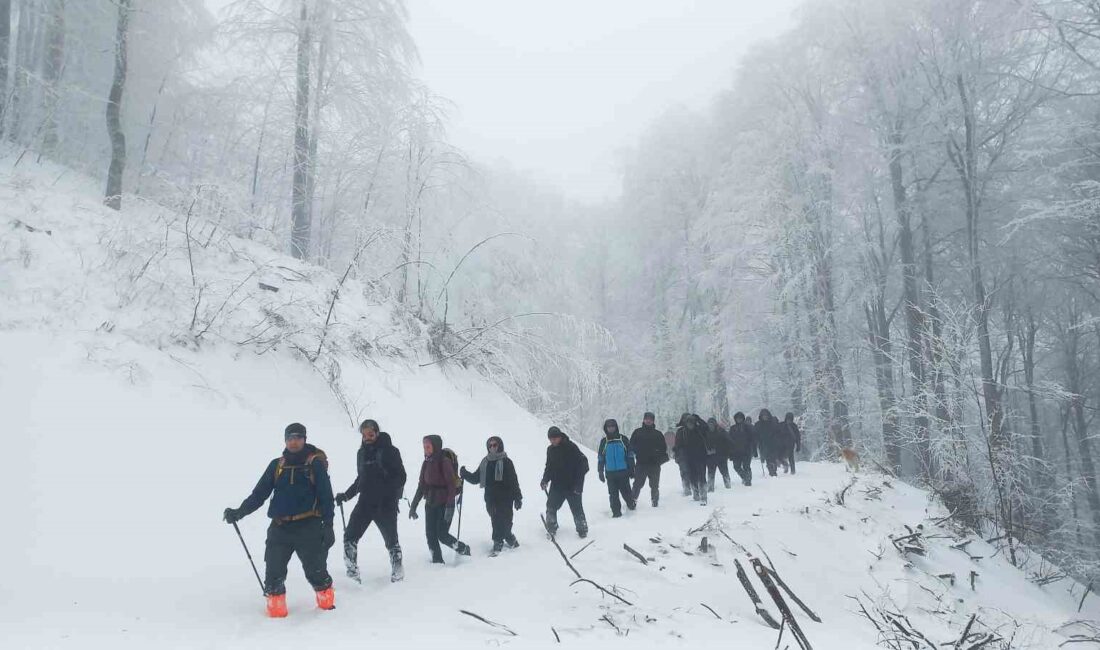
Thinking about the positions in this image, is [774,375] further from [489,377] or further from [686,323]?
[489,377]

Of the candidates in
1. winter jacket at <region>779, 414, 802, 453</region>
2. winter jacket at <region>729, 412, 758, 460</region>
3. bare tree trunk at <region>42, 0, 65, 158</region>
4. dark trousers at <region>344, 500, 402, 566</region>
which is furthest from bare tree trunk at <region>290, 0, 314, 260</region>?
winter jacket at <region>779, 414, 802, 453</region>

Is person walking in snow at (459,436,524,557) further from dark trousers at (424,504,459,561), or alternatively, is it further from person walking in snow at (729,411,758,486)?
person walking in snow at (729,411,758,486)

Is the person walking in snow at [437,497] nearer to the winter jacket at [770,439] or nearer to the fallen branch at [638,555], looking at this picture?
the fallen branch at [638,555]

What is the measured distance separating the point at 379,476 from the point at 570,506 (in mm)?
3170

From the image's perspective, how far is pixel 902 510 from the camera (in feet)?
40.2

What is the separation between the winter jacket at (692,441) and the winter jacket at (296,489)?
7556 mm

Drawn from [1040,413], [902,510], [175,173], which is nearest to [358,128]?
[175,173]

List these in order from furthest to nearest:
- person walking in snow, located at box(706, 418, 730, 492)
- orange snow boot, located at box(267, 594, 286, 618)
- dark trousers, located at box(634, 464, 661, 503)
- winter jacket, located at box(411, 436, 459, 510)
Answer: person walking in snow, located at box(706, 418, 730, 492) → dark trousers, located at box(634, 464, 661, 503) → winter jacket, located at box(411, 436, 459, 510) → orange snow boot, located at box(267, 594, 286, 618)

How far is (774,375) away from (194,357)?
1845cm

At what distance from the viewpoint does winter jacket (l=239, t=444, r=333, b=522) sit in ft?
18.0

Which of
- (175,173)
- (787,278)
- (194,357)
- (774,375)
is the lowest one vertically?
(774,375)

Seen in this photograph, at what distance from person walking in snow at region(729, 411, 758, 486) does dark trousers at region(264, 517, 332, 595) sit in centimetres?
1000

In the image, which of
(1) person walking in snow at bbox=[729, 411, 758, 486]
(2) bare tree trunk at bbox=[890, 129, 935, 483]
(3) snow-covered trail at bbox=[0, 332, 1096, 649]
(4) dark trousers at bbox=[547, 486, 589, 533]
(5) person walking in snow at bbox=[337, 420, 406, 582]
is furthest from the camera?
(2) bare tree trunk at bbox=[890, 129, 935, 483]

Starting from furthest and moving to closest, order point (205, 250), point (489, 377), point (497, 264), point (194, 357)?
point (497, 264)
point (489, 377)
point (205, 250)
point (194, 357)
